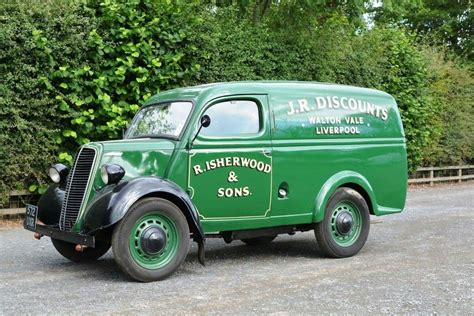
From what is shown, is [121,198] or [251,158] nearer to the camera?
[121,198]

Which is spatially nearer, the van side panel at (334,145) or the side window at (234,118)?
the side window at (234,118)

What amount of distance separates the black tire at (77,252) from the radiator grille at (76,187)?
0.67 meters

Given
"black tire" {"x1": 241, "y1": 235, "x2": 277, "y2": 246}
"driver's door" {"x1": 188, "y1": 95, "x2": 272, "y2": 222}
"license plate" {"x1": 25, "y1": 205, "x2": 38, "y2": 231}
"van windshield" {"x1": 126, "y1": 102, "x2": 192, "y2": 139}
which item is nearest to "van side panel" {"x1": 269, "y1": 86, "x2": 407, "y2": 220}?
"driver's door" {"x1": 188, "y1": 95, "x2": 272, "y2": 222}

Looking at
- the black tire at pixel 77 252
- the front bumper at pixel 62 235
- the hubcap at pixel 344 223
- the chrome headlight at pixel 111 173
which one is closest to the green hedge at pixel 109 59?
the black tire at pixel 77 252

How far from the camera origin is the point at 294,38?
13586 mm

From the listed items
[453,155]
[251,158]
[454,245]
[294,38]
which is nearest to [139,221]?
[251,158]

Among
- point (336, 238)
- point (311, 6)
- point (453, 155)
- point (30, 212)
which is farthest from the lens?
point (453, 155)

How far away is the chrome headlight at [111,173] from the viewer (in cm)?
612

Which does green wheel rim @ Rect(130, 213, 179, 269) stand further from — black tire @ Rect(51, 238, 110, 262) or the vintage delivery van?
black tire @ Rect(51, 238, 110, 262)

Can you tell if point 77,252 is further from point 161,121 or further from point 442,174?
point 442,174

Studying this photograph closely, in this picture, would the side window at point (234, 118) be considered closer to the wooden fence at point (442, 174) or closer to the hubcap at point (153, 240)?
the hubcap at point (153, 240)

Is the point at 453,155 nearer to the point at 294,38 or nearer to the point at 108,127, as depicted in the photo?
the point at 294,38

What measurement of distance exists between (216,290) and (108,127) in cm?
528

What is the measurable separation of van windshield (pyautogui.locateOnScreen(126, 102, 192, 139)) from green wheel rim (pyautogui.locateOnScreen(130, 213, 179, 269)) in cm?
96
